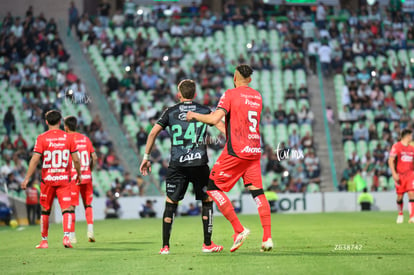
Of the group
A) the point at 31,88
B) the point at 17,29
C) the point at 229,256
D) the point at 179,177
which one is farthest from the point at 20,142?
the point at 229,256

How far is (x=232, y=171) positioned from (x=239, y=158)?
22cm

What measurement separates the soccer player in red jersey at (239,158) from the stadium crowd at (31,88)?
18.0 m

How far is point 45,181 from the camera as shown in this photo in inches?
546

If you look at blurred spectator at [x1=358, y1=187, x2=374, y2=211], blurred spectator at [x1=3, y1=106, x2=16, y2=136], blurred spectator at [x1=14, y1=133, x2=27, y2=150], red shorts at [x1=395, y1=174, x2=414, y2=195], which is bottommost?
blurred spectator at [x1=358, y1=187, x2=374, y2=211]

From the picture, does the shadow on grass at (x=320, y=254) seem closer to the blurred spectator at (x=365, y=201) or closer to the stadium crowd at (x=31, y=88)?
the stadium crowd at (x=31, y=88)

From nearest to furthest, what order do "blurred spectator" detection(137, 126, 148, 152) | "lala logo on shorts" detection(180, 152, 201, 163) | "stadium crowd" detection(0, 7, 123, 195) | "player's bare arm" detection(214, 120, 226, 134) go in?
1. "player's bare arm" detection(214, 120, 226, 134)
2. "lala logo on shorts" detection(180, 152, 201, 163)
3. "stadium crowd" detection(0, 7, 123, 195)
4. "blurred spectator" detection(137, 126, 148, 152)

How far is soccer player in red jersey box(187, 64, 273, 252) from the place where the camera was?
10945 millimetres

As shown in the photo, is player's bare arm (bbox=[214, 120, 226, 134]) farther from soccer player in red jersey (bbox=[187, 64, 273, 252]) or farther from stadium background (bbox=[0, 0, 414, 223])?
stadium background (bbox=[0, 0, 414, 223])

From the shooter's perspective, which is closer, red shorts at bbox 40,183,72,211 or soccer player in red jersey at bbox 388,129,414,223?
red shorts at bbox 40,183,72,211

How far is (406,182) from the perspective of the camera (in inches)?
787

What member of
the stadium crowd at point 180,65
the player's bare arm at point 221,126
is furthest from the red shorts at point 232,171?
the stadium crowd at point 180,65

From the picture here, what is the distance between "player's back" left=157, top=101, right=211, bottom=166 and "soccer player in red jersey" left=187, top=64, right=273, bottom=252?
0.51 m

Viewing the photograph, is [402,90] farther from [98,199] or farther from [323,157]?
[98,199]

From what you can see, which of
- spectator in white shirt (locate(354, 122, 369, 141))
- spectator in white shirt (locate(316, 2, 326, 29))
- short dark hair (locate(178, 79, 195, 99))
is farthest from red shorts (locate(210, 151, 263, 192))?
spectator in white shirt (locate(316, 2, 326, 29))
